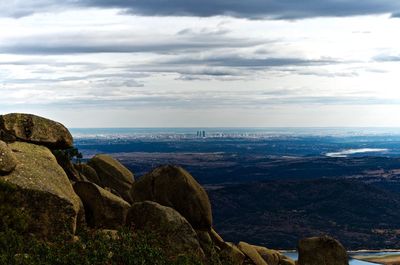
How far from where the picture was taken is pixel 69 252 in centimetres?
3612

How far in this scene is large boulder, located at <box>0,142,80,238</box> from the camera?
40.8 metres

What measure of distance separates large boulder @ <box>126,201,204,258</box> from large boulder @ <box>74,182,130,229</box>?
1946 millimetres

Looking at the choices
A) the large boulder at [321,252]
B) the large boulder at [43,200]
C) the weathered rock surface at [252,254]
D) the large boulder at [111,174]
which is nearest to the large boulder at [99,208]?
the large boulder at [43,200]

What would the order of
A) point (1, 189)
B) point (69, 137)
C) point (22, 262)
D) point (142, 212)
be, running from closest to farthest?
point (22, 262)
point (1, 189)
point (142, 212)
point (69, 137)

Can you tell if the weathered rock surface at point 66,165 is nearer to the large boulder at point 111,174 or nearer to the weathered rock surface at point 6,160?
the large boulder at point 111,174

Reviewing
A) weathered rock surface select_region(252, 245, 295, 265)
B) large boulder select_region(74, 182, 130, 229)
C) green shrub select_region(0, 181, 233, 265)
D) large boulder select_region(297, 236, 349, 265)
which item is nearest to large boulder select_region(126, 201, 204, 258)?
large boulder select_region(74, 182, 130, 229)

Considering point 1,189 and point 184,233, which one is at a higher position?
point 1,189

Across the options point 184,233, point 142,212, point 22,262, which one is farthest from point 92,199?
point 22,262

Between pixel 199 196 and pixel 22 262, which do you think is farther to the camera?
pixel 199 196

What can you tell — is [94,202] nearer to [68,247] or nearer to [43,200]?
[43,200]

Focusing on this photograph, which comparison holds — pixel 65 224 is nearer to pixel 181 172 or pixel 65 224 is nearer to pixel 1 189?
pixel 1 189

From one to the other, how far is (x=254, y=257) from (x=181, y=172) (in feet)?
37.0

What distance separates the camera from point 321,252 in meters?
64.6

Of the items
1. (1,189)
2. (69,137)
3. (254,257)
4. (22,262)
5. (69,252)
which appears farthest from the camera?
(254,257)
